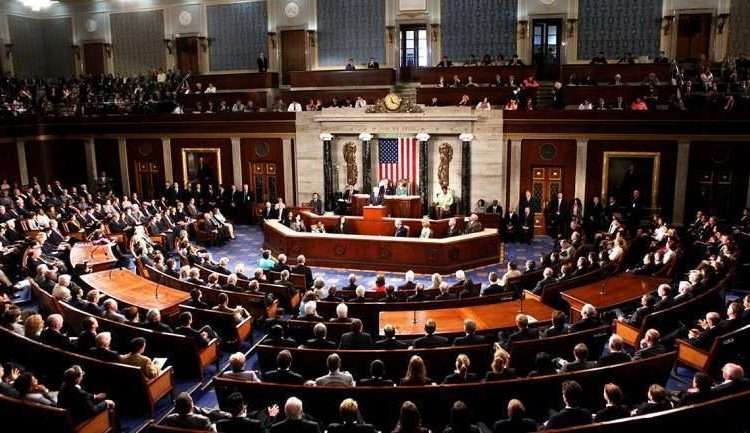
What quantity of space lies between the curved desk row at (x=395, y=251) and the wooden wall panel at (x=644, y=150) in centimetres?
462

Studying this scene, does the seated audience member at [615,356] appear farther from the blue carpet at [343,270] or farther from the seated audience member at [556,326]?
the blue carpet at [343,270]

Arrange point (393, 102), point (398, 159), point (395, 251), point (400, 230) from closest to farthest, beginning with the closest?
point (395, 251) < point (400, 230) < point (393, 102) < point (398, 159)

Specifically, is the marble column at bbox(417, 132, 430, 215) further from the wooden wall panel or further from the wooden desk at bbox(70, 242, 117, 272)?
the wooden desk at bbox(70, 242, 117, 272)

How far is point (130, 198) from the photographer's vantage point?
22.4m

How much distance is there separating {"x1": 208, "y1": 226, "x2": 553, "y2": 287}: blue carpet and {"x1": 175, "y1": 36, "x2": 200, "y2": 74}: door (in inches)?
379

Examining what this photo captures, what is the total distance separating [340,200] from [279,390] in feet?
40.7

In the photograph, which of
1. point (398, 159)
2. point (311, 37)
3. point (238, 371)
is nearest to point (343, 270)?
point (398, 159)

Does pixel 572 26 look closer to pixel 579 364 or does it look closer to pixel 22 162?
pixel 579 364

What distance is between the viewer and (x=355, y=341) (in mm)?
7234

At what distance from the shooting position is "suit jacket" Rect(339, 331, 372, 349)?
7.23 meters

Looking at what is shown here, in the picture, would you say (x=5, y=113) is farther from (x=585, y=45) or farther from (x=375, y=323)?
(x=585, y=45)

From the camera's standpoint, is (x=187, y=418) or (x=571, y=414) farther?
(x=187, y=418)

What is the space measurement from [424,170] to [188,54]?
12.9 meters

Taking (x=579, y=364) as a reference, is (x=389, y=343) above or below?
below
